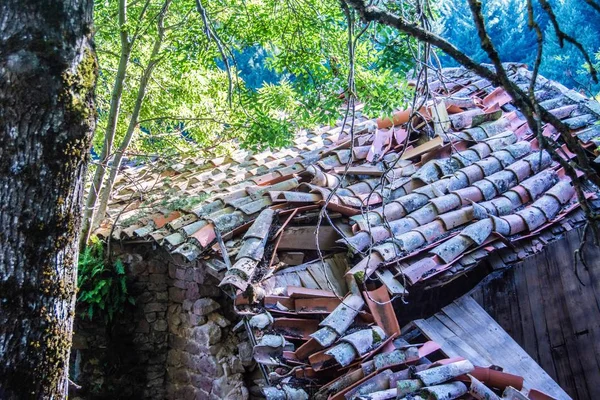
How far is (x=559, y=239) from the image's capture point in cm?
425

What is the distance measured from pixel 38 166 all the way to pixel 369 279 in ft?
7.70

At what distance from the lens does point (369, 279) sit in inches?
147

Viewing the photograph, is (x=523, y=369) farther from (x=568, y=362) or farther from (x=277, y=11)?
(x=277, y=11)

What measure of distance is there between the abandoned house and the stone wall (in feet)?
0.05

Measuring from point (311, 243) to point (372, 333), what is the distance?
0.95 metres

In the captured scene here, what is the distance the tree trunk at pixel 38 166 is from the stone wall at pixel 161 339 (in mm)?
2305

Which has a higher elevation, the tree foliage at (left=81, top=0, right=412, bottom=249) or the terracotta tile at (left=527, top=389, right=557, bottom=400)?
the tree foliage at (left=81, top=0, right=412, bottom=249)

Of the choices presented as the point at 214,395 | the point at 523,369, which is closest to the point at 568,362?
the point at 523,369

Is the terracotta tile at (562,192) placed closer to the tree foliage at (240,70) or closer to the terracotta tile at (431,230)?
the terracotta tile at (431,230)

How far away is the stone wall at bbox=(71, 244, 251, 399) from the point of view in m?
4.42

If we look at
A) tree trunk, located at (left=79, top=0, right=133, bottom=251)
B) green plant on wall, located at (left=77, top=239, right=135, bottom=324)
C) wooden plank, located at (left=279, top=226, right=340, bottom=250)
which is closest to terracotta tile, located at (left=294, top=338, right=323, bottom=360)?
wooden plank, located at (left=279, top=226, right=340, bottom=250)

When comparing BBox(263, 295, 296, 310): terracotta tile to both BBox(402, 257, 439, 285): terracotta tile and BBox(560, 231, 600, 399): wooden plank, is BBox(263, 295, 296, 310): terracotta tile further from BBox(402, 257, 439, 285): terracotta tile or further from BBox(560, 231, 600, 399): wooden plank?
BBox(560, 231, 600, 399): wooden plank

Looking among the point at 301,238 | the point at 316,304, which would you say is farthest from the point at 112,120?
the point at 316,304

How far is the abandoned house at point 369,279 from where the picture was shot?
11.0 ft
